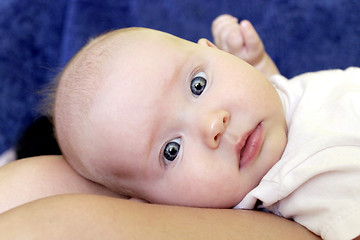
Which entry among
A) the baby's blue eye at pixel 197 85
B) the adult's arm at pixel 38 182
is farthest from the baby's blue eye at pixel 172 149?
the adult's arm at pixel 38 182

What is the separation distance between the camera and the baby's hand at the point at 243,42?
138cm

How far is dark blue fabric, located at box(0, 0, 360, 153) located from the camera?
58.8 inches

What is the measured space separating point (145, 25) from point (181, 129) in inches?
37.0

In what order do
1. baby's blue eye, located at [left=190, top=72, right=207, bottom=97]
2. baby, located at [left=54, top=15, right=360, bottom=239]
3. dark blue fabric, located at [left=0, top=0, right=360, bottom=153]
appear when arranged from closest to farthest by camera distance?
baby, located at [left=54, top=15, right=360, bottom=239] → baby's blue eye, located at [left=190, top=72, right=207, bottom=97] → dark blue fabric, located at [left=0, top=0, right=360, bottom=153]

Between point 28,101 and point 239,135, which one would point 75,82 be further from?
point 28,101

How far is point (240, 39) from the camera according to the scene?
1383 millimetres

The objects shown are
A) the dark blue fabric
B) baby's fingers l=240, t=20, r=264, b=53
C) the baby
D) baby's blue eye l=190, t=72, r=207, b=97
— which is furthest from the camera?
the dark blue fabric

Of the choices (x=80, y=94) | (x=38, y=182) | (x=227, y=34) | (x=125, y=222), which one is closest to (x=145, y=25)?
(x=227, y=34)

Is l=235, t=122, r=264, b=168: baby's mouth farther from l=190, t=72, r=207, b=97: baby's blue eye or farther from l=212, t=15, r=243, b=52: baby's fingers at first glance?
l=212, t=15, r=243, b=52: baby's fingers

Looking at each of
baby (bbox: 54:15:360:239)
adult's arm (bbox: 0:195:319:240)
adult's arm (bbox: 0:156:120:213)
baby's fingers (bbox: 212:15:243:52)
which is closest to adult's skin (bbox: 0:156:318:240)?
adult's arm (bbox: 0:195:319:240)

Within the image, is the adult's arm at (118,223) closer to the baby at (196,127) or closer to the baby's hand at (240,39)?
the baby at (196,127)

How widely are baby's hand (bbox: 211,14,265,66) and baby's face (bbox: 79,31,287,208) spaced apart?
41 cm

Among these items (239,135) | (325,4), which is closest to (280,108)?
(239,135)

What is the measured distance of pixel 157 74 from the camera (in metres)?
0.96
